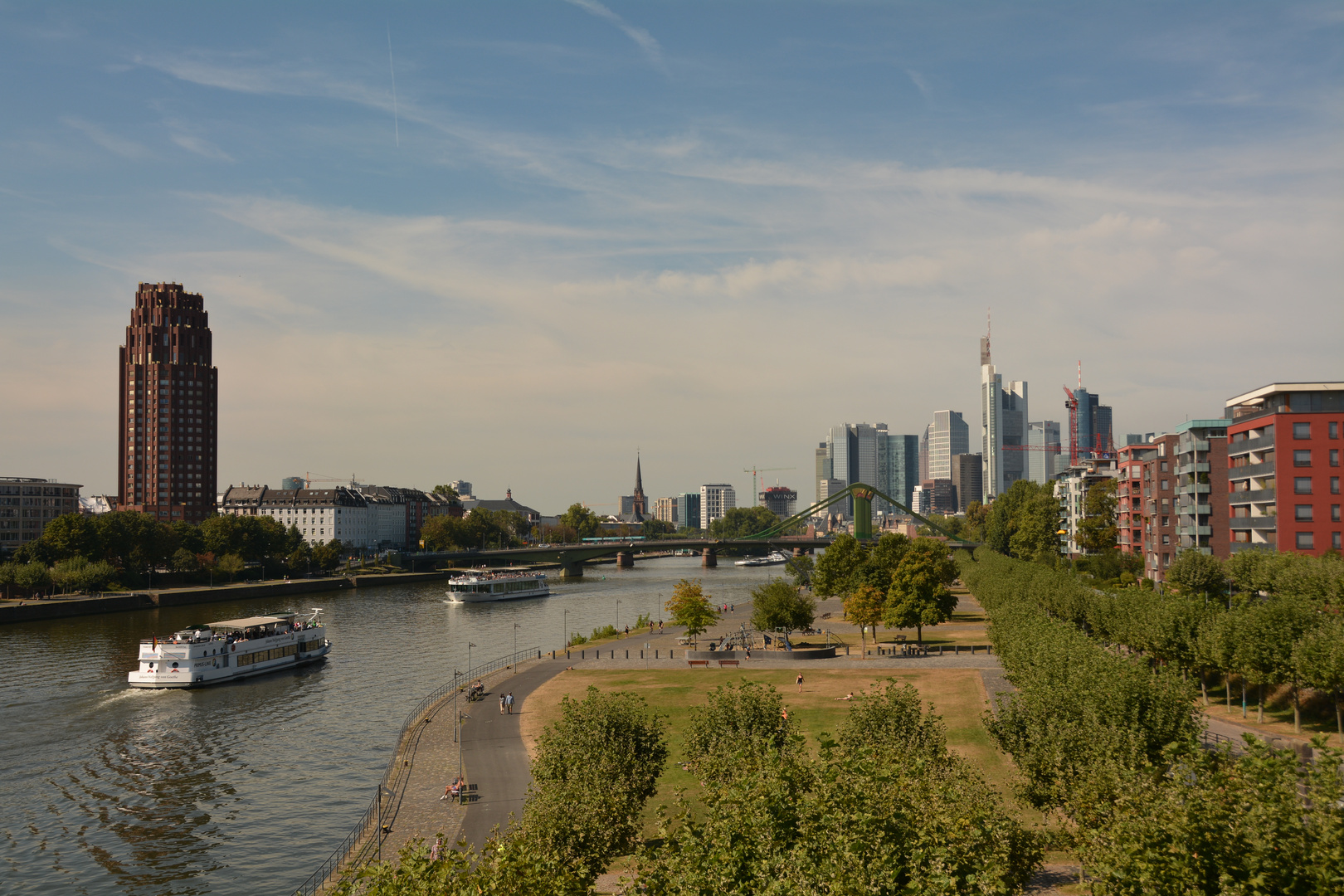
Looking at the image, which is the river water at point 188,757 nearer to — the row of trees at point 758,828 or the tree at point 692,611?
the tree at point 692,611

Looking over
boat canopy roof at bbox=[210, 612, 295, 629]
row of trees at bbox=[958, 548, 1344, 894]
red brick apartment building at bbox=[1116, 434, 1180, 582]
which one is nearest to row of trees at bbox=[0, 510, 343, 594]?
boat canopy roof at bbox=[210, 612, 295, 629]

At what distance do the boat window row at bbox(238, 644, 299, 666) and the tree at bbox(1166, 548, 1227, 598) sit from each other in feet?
239

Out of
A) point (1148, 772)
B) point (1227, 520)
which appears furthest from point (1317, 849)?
point (1227, 520)

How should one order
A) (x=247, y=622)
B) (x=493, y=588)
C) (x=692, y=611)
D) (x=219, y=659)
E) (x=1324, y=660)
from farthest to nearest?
1. (x=493, y=588)
2. (x=692, y=611)
3. (x=247, y=622)
4. (x=219, y=659)
5. (x=1324, y=660)

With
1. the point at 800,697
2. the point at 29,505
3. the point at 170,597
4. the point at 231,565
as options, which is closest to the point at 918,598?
the point at 800,697

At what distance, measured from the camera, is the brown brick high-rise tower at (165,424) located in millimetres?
189875

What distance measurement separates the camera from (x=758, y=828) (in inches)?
752

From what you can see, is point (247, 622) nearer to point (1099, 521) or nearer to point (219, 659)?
point (219, 659)

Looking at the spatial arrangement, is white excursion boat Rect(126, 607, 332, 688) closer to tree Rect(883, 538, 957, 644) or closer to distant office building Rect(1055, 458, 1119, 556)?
tree Rect(883, 538, 957, 644)

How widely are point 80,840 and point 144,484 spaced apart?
173 metres

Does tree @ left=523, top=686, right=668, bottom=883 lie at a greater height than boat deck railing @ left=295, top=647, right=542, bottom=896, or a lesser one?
greater

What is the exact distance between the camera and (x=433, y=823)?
3528cm

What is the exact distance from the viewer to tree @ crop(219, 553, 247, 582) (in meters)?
146

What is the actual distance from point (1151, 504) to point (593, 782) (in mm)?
97395
